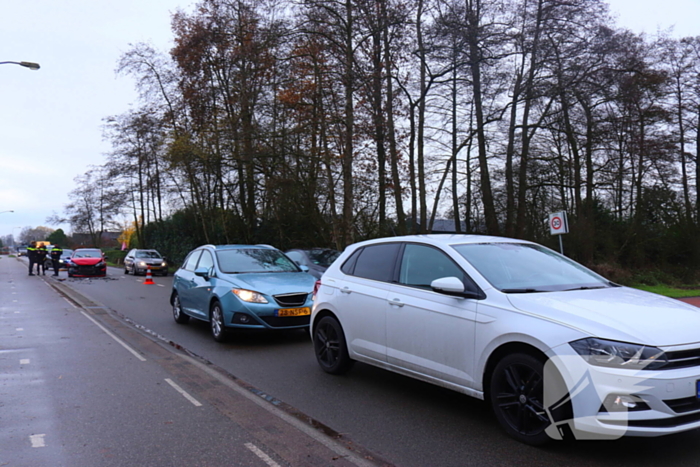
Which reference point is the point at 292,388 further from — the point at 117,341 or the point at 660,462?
the point at 117,341

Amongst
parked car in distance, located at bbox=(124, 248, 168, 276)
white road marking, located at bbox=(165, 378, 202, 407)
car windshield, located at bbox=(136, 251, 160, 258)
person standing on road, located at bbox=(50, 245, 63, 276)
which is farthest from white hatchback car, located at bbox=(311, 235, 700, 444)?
car windshield, located at bbox=(136, 251, 160, 258)

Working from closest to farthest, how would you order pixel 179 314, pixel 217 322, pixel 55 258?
pixel 217 322, pixel 179 314, pixel 55 258

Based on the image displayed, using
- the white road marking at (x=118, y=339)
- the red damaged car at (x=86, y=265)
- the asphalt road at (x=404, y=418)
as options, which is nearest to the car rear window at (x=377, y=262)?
the asphalt road at (x=404, y=418)

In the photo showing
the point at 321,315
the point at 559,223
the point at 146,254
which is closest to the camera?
the point at 321,315

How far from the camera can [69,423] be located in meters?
4.94

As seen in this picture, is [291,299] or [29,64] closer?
[291,299]

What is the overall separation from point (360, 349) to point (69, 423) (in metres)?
2.82

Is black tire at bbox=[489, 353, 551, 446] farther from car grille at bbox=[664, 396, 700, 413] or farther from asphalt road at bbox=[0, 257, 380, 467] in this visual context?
asphalt road at bbox=[0, 257, 380, 467]

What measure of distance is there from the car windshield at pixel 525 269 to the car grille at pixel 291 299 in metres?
3.81

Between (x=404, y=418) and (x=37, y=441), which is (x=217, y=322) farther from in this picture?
(x=404, y=418)

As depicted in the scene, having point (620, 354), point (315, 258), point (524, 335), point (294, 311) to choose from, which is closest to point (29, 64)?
point (315, 258)

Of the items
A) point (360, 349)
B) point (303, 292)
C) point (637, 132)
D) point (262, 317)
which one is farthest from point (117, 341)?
point (637, 132)

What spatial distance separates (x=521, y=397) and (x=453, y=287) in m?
1.01

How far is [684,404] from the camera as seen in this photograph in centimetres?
370
